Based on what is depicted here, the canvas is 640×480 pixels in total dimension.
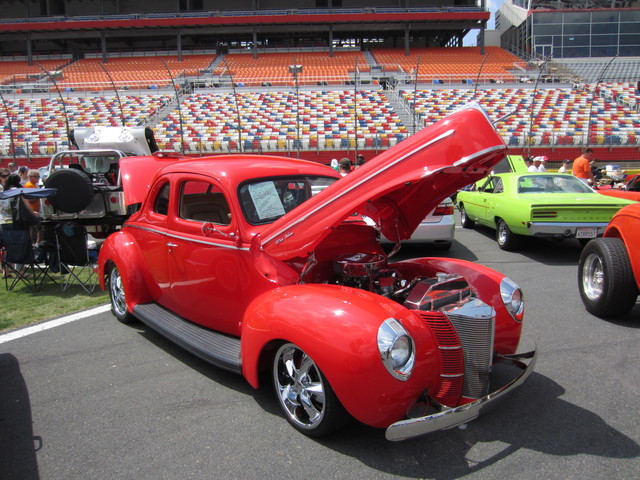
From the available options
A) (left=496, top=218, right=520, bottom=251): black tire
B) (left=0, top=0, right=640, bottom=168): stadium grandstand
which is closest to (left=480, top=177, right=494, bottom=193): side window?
(left=496, top=218, right=520, bottom=251): black tire

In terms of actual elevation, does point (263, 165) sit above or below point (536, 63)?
below

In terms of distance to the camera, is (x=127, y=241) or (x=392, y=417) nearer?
(x=392, y=417)

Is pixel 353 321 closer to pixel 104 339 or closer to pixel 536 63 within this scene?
pixel 104 339

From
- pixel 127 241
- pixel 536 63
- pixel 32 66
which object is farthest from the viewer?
pixel 32 66

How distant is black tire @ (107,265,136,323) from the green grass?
950 millimetres

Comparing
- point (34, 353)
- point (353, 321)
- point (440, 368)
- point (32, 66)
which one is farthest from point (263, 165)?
point (32, 66)

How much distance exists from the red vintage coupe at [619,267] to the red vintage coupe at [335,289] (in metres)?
1.86

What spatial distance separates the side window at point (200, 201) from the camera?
419 cm

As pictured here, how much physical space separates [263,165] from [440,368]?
2.27 m

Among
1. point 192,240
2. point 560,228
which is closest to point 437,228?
point 560,228

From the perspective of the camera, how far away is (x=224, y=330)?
3.87 meters

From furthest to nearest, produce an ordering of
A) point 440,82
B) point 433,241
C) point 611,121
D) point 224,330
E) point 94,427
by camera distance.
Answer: point 440,82 → point 611,121 → point 433,241 → point 224,330 → point 94,427

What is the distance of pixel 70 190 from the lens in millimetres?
6754

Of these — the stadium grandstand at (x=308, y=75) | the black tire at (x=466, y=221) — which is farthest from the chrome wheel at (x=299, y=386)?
the stadium grandstand at (x=308, y=75)
